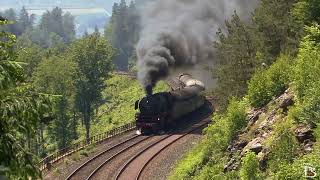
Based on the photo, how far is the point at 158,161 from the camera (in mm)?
27406

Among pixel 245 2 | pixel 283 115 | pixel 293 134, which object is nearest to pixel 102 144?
pixel 283 115

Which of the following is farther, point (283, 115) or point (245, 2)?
point (245, 2)

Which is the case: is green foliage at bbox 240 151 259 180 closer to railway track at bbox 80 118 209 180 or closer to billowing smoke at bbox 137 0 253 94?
railway track at bbox 80 118 209 180

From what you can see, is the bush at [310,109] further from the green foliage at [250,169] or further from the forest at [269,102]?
the green foliage at [250,169]

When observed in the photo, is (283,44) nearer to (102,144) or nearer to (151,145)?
(151,145)

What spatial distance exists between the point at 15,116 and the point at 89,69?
48.6 metres

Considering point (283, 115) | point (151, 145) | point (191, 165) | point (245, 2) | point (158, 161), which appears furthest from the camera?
point (245, 2)

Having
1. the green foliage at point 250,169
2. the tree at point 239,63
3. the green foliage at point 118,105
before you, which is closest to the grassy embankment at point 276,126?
the green foliage at point 250,169

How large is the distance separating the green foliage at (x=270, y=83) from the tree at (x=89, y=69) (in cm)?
3564

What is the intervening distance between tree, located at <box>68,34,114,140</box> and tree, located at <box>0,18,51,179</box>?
155 ft

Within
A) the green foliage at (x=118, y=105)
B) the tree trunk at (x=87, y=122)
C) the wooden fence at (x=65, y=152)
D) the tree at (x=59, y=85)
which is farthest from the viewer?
the green foliage at (x=118, y=105)

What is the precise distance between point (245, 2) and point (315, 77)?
147ft

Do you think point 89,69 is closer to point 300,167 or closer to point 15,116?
point 300,167

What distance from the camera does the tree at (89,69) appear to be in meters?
54.1
